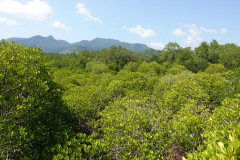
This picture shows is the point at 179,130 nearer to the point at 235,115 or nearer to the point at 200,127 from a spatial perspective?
the point at 200,127

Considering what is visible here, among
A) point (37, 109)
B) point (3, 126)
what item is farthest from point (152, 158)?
point (3, 126)

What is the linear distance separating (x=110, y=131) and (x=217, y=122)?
22.3 ft

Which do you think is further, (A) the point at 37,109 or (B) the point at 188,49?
(B) the point at 188,49

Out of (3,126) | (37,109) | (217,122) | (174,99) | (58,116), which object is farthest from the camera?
(174,99)

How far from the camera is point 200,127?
9.24m

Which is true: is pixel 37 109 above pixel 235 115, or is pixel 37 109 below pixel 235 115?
below

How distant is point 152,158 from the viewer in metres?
6.78

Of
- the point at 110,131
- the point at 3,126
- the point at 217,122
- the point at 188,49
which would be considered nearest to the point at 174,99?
the point at 217,122

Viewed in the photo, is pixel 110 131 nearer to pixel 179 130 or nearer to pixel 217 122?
pixel 179 130

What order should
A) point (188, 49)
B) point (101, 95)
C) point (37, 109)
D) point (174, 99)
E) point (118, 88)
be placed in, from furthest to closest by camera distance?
point (188, 49) < point (118, 88) < point (101, 95) < point (174, 99) < point (37, 109)

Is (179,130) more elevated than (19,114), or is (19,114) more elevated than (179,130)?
(19,114)

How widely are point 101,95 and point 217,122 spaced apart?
1305cm

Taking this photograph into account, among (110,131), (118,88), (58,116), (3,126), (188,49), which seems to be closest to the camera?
(3,126)

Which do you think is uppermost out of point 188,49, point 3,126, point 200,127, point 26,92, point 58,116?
point 188,49
